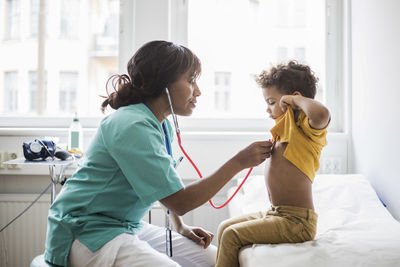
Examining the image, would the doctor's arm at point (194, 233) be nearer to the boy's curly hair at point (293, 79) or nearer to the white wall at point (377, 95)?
the boy's curly hair at point (293, 79)

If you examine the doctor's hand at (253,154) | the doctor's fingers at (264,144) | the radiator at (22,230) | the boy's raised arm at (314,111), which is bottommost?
the radiator at (22,230)

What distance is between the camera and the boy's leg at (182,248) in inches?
51.3

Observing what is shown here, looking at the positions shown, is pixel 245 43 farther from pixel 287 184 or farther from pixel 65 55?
pixel 287 184

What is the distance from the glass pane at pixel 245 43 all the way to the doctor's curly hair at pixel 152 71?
1.21m

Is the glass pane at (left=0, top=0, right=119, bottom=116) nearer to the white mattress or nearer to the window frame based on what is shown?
the window frame

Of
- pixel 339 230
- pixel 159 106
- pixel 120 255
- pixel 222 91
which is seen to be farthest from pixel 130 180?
pixel 222 91

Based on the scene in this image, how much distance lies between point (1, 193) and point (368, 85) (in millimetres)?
2177

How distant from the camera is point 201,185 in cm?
110

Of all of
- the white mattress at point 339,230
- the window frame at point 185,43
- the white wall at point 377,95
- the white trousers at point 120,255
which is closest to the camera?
the white trousers at point 120,255

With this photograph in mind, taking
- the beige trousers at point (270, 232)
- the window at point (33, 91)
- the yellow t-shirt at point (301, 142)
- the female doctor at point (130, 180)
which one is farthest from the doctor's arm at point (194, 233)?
the window at point (33, 91)

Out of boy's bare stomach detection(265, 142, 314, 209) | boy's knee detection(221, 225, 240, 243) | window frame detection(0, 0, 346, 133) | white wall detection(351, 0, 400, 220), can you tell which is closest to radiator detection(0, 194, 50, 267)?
window frame detection(0, 0, 346, 133)

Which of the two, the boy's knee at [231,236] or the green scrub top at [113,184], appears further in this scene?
the boy's knee at [231,236]

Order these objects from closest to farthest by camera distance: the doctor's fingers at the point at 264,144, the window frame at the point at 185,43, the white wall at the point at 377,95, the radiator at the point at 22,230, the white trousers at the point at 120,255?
1. the white trousers at the point at 120,255
2. the doctor's fingers at the point at 264,144
3. the white wall at the point at 377,95
4. the radiator at the point at 22,230
5. the window frame at the point at 185,43

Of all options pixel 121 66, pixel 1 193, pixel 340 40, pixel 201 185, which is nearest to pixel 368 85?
pixel 340 40
